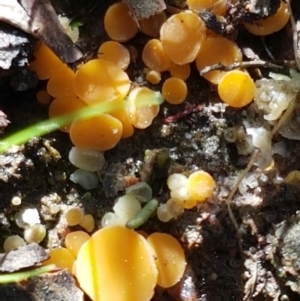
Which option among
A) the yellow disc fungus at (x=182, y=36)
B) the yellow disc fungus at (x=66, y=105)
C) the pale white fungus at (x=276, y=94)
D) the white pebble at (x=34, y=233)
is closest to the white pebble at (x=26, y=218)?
the white pebble at (x=34, y=233)

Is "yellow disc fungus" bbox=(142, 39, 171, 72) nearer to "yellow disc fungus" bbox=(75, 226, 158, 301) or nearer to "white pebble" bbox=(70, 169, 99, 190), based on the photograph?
"white pebble" bbox=(70, 169, 99, 190)

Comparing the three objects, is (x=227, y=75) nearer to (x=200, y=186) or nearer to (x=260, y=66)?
(x=260, y=66)

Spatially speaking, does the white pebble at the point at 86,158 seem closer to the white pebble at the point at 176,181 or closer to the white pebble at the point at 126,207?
the white pebble at the point at 126,207

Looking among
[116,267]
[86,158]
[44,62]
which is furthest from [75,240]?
[44,62]

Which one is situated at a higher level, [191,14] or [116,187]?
[191,14]

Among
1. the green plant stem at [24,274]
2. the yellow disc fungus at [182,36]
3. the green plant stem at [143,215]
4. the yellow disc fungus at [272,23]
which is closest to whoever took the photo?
the green plant stem at [24,274]

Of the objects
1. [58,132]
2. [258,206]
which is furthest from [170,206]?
[58,132]

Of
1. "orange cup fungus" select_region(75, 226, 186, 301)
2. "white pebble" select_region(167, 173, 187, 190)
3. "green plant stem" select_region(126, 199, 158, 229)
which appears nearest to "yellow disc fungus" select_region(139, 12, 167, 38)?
"white pebble" select_region(167, 173, 187, 190)
